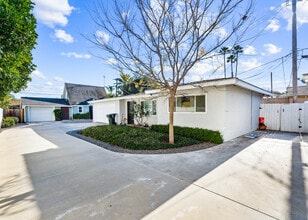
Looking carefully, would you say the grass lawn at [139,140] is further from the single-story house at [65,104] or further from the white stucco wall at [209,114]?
the single-story house at [65,104]

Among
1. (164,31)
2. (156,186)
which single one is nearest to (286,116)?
(164,31)

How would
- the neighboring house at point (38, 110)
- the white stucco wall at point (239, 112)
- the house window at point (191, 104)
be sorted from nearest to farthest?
the white stucco wall at point (239, 112)
the house window at point (191, 104)
the neighboring house at point (38, 110)

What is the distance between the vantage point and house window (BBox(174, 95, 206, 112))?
8367 mm

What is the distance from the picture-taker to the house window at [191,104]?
8.37 meters

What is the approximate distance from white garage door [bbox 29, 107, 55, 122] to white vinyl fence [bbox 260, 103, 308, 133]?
24.4 m

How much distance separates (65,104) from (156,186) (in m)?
25.1

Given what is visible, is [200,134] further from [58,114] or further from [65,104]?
[65,104]

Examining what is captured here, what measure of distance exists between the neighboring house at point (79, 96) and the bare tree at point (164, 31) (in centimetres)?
2066

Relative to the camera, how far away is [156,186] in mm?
3365

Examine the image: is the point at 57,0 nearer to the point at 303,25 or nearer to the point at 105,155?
the point at 105,155

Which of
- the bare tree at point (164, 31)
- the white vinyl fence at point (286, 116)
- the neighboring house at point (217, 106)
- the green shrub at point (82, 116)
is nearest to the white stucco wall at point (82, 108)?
Result: the green shrub at point (82, 116)

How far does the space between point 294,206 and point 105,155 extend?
506cm

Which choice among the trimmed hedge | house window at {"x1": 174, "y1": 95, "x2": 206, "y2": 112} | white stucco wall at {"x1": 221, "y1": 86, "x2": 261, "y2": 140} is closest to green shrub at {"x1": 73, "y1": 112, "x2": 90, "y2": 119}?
house window at {"x1": 174, "y1": 95, "x2": 206, "y2": 112}

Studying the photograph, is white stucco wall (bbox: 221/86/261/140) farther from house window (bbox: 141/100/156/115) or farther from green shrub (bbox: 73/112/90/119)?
green shrub (bbox: 73/112/90/119)
